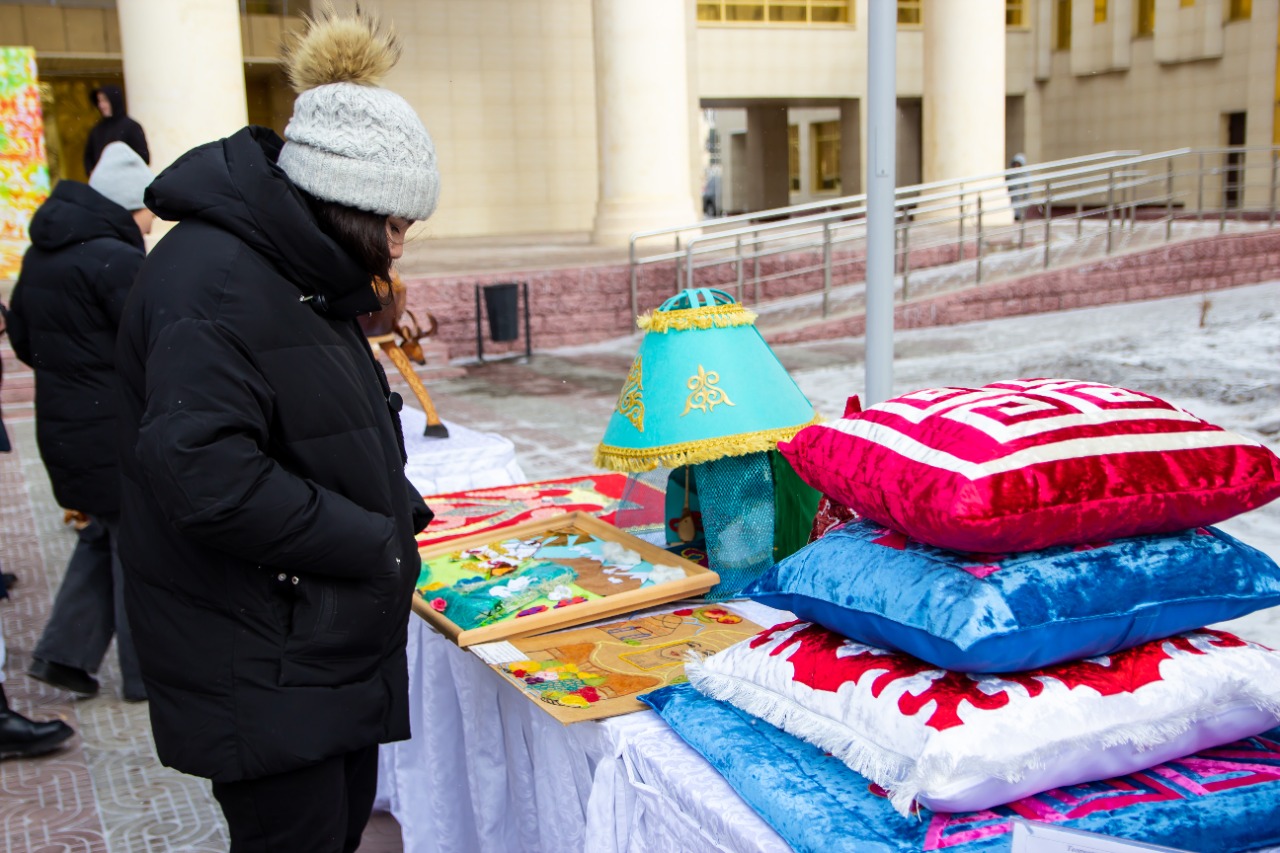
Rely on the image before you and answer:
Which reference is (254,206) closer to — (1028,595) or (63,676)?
(1028,595)

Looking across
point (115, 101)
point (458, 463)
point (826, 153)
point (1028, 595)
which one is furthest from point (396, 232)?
point (826, 153)

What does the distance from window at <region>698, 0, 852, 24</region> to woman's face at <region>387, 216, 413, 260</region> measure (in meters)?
22.6

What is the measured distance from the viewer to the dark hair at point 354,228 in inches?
68.5

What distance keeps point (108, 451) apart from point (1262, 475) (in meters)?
3.48

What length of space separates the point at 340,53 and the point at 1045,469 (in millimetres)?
1183

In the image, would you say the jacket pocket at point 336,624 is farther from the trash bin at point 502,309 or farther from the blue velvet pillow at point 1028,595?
the trash bin at point 502,309

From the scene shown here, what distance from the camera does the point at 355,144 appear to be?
1.70 m

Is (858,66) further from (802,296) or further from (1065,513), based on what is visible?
(1065,513)

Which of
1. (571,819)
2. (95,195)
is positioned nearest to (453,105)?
(95,195)

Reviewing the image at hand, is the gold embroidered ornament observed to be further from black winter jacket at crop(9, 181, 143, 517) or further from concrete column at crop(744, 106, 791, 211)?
concrete column at crop(744, 106, 791, 211)

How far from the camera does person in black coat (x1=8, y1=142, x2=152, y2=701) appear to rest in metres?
3.83

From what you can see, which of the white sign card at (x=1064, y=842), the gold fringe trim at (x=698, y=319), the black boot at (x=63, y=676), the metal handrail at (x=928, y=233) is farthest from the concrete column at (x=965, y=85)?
the white sign card at (x=1064, y=842)

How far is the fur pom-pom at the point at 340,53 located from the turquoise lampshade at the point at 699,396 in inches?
30.7

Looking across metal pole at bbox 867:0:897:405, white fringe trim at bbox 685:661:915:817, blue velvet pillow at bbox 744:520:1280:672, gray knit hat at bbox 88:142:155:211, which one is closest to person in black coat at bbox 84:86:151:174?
gray knit hat at bbox 88:142:155:211
